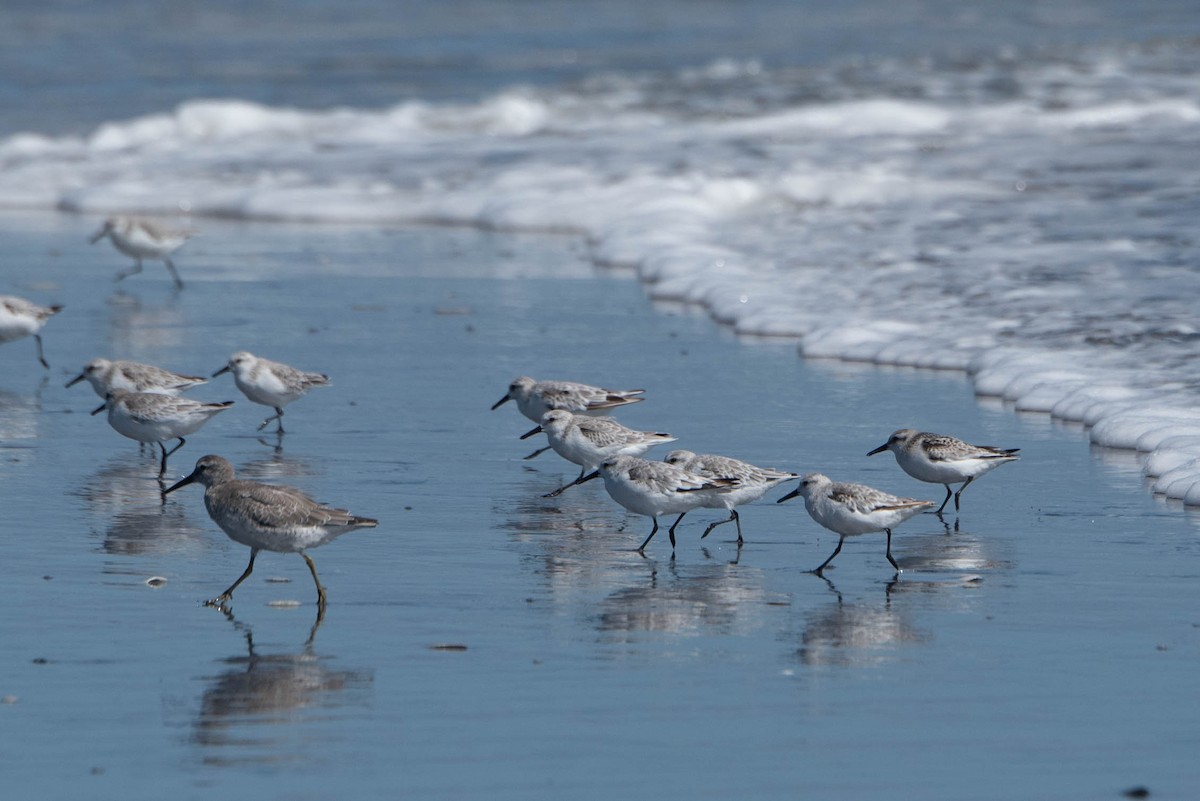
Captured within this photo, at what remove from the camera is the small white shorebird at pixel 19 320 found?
12562 millimetres

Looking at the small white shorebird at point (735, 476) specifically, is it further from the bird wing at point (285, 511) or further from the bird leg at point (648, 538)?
the bird wing at point (285, 511)

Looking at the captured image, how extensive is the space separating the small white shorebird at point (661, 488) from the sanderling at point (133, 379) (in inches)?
147

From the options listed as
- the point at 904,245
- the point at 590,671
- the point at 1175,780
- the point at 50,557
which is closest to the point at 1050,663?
the point at 1175,780

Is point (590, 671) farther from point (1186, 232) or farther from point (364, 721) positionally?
point (1186, 232)

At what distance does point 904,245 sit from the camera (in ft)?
54.6

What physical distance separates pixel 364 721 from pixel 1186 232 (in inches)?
498

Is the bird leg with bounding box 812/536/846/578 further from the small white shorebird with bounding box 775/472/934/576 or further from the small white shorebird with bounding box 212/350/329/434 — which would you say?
the small white shorebird with bounding box 212/350/329/434

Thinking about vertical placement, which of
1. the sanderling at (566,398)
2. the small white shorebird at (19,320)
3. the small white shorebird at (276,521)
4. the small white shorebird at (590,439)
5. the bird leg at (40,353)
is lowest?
the small white shorebird at (276,521)

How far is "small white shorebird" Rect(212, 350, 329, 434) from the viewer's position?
10.8m

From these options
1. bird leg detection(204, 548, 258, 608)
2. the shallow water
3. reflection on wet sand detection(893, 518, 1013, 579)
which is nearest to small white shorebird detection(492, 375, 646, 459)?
the shallow water

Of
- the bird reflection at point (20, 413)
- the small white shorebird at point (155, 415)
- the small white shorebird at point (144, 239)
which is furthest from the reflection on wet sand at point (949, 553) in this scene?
the small white shorebird at point (144, 239)

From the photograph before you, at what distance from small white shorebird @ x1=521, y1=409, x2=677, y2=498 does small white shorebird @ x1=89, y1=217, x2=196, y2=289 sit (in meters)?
7.46

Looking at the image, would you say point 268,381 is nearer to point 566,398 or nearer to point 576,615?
point 566,398

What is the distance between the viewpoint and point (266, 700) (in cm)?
594
